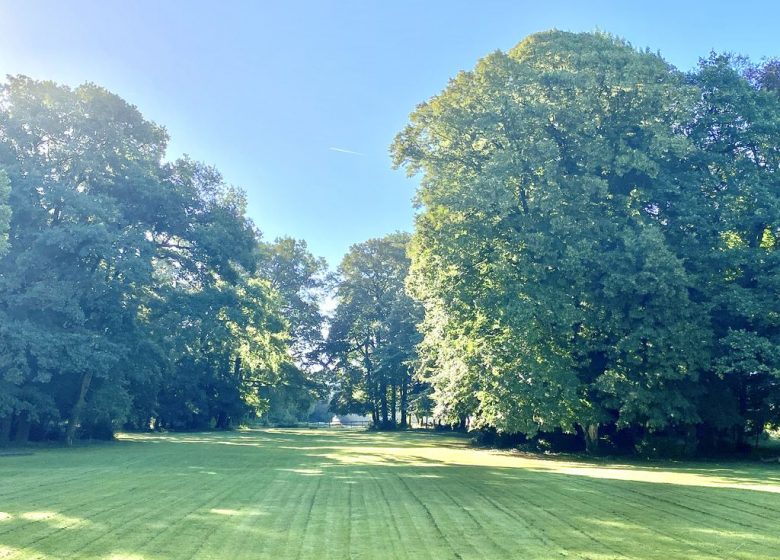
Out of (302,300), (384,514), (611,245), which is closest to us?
(384,514)

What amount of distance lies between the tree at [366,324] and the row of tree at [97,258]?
2673cm

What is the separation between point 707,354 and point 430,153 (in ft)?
49.2

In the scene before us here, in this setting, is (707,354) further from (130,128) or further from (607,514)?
(130,128)

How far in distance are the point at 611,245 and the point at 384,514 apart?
17281mm

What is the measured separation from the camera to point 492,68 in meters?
28.1

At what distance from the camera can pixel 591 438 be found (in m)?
27.5

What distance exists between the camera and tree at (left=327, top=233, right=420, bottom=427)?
68625 mm

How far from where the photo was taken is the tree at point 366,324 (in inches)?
2702

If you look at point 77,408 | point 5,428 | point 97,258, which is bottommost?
point 5,428

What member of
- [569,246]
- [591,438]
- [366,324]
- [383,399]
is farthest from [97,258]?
[383,399]

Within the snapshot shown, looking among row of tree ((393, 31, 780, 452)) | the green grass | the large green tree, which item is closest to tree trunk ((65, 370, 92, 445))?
the large green tree

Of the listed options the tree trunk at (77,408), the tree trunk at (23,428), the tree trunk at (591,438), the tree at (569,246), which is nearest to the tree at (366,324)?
the tree trunk at (77,408)

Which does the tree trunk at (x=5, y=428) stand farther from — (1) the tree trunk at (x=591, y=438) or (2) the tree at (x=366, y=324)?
(2) the tree at (x=366, y=324)

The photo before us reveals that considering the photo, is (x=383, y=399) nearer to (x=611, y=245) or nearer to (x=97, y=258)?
(x=97, y=258)
